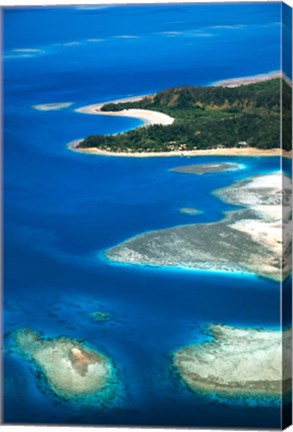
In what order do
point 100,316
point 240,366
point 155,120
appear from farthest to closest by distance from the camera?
1. point 155,120
2. point 100,316
3. point 240,366

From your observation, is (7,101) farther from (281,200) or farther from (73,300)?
(281,200)

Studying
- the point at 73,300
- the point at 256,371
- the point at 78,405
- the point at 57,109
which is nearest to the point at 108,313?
the point at 73,300

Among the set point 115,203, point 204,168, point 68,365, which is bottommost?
point 68,365

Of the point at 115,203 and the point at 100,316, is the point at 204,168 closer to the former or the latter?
the point at 115,203

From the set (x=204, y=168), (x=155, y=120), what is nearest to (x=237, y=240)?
(x=204, y=168)

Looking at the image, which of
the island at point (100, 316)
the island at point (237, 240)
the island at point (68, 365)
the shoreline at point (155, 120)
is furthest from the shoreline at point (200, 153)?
the island at point (68, 365)

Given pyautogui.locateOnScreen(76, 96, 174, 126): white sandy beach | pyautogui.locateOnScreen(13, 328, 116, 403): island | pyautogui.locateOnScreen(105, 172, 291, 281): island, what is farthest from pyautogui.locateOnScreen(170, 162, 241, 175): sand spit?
pyautogui.locateOnScreen(13, 328, 116, 403): island

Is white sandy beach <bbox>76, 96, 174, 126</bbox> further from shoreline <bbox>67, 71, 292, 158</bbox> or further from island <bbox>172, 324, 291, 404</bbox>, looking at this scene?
island <bbox>172, 324, 291, 404</bbox>
